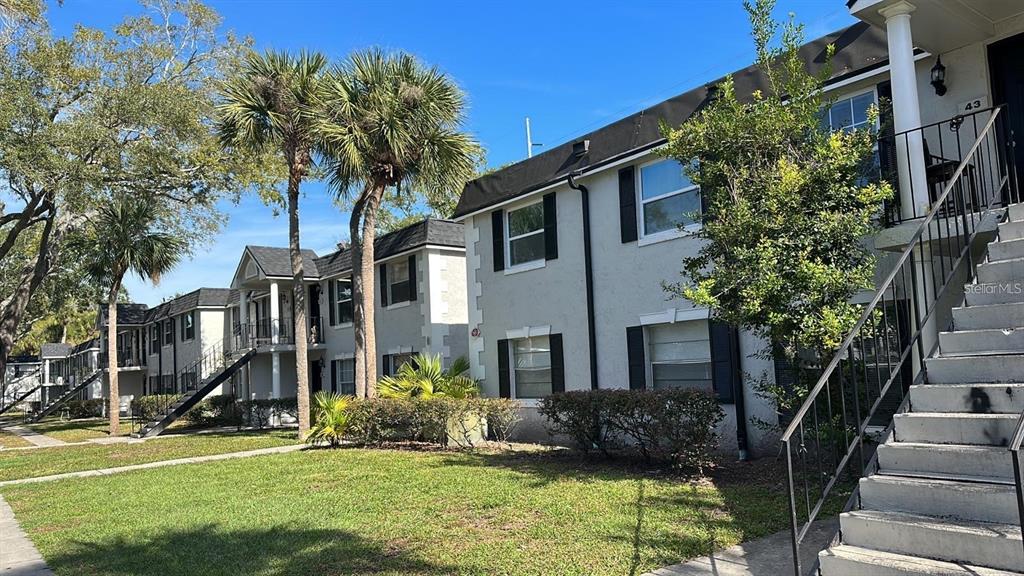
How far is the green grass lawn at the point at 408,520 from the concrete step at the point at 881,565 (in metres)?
1.41

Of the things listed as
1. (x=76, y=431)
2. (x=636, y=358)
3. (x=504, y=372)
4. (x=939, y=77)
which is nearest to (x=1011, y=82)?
(x=939, y=77)

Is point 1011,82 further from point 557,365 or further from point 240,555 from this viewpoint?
point 240,555

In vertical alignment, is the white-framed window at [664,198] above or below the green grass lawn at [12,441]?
above

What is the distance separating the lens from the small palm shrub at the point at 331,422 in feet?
52.0

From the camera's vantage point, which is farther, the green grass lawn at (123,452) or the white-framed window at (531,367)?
the green grass lawn at (123,452)

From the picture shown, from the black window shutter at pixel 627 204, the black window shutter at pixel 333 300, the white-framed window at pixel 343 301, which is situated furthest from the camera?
the black window shutter at pixel 333 300

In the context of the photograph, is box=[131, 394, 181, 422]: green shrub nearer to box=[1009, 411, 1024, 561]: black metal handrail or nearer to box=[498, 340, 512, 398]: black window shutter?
box=[498, 340, 512, 398]: black window shutter

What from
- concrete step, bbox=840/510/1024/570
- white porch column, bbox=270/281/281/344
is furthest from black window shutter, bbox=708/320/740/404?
white porch column, bbox=270/281/281/344

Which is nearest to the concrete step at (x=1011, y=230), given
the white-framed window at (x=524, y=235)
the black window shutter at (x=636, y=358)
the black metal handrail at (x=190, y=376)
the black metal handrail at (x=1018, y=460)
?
the black metal handrail at (x=1018, y=460)

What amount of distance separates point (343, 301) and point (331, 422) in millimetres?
9394

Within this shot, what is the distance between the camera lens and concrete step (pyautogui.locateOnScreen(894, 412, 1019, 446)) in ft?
16.7

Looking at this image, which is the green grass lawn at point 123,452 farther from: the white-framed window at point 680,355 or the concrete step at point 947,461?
the concrete step at point 947,461

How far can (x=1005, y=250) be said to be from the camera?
21.6ft

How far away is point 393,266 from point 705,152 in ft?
48.2
